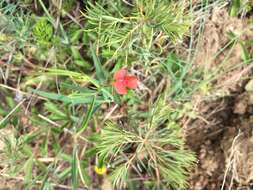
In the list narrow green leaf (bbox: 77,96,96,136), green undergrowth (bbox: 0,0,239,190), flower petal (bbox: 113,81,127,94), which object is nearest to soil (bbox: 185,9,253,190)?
green undergrowth (bbox: 0,0,239,190)

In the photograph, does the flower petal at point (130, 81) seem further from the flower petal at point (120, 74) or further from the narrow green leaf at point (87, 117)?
the narrow green leaf at point (87, 117)

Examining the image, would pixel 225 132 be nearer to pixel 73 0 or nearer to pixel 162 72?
pixel 162 72

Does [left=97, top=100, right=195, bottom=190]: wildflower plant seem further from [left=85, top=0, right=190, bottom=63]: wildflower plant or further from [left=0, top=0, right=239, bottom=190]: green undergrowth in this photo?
[left=85, top=0, right=190, bottom=63]: wildflower plant

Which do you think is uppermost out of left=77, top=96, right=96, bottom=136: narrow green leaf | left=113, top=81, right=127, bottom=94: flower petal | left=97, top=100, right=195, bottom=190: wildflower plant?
left=113, top=81, right=127, bottom=94: flower petal

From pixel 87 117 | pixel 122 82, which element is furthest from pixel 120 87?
pixel 87 117

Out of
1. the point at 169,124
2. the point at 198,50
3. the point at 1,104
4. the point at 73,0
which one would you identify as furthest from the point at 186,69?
the point at 1,104

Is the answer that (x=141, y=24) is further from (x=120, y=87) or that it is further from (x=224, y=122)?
(x=224, y=122)

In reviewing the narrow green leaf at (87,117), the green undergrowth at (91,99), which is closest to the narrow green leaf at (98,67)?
the green undergrowth at (91,99)
